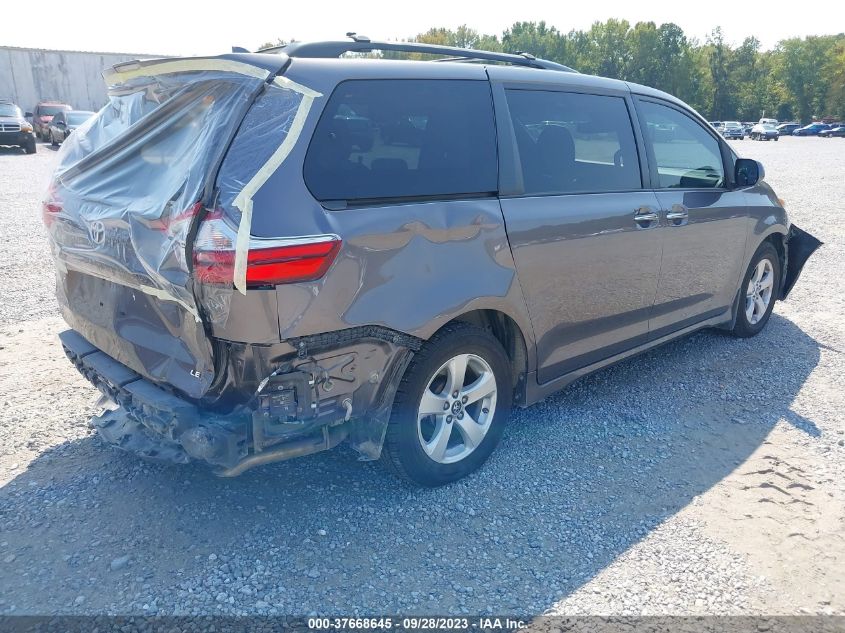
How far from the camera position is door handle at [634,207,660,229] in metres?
4.01

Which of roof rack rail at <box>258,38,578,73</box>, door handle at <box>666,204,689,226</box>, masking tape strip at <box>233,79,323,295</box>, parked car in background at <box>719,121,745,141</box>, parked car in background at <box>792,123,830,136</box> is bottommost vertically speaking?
parked car in background at <box>792,123,830,136</box>

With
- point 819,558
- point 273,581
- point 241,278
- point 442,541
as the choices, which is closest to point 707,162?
point 819,558

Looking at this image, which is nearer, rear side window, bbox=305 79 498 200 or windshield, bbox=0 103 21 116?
rear side window, bbox=305 79 498 200

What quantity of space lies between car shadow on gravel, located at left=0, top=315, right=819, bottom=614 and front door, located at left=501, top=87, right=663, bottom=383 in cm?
59

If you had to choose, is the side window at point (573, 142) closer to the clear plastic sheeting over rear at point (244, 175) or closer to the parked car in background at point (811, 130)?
the clear plastic sheeting over rear at point (244, 175)

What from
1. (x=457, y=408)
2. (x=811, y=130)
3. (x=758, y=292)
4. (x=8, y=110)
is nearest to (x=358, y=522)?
(x=457, y=408)

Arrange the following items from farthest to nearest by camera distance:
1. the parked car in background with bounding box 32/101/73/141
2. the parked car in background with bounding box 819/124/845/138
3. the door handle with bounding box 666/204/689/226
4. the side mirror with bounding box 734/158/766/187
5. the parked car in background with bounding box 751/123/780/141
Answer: the parked car in background with bounding box 819/124/845/138 < the parked car in background with bounding box 751/123/780/141 < the parked car in background with bounding box 32/101/73/141 < the side mirror with bounding box 734/158/766/187 < the door handle with bounding box 666/204/689/226

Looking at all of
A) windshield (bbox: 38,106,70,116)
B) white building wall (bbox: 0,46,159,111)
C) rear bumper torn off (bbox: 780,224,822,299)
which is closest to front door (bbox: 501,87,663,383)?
rear bumper torn off (bbox: 780,224,822,299)

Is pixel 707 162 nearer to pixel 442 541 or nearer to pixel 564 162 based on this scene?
pixel 564 162

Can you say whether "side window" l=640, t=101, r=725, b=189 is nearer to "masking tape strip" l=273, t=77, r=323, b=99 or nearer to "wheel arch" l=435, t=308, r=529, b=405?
"wheel arch" l=435, t=308, r=529, b=405

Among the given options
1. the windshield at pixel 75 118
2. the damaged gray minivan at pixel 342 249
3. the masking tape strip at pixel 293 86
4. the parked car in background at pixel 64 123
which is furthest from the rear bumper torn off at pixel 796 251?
the windshield at pixel 75 118

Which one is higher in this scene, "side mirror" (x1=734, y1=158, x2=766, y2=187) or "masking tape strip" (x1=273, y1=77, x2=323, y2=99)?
"masking tape strip" (x1=273, y1=77, x2=323, y2=99)

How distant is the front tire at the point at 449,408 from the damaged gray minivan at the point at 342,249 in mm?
12

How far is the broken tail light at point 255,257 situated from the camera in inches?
96.9
